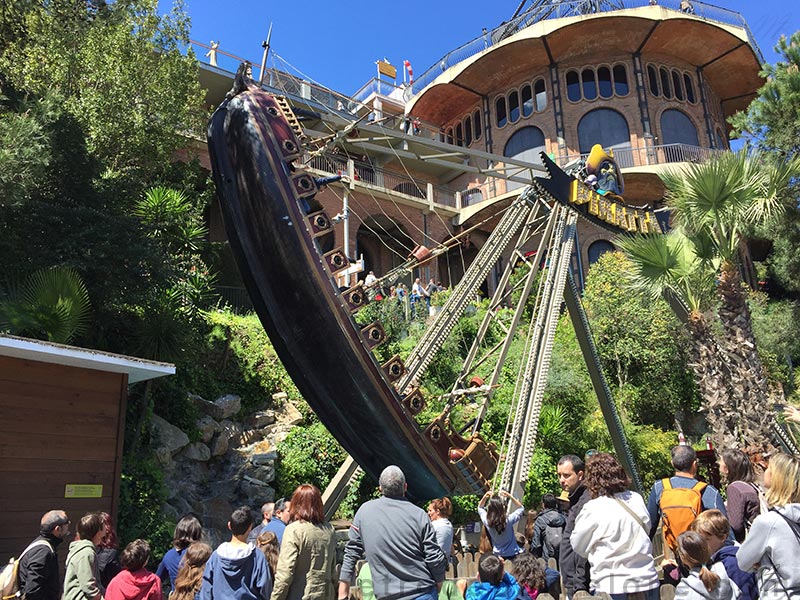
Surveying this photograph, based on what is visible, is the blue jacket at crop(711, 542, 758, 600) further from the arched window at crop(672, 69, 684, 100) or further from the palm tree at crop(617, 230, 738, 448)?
the arched window at crop(672, 69, 684, 100)

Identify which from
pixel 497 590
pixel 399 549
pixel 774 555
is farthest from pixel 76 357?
pixel 774 555

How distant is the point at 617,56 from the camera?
27.0m

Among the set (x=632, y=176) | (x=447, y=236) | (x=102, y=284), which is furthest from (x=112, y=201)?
(x=632, y=176)

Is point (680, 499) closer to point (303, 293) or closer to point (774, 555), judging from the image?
point (774, 555)

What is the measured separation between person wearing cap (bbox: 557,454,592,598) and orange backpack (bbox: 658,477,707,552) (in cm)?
55

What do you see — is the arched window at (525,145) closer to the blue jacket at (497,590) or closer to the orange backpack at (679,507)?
the orange backpack at (679,507)

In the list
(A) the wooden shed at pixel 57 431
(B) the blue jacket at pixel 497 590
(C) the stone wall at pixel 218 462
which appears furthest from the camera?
(C) the stone wall at pixel 218 462

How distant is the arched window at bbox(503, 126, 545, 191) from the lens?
27.5 m

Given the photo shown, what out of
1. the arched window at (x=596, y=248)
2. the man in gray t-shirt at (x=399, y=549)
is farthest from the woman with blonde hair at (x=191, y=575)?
the arched window at (x=596, y=248)

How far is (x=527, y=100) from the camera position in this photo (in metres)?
28.3

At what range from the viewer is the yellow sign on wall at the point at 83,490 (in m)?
7.79

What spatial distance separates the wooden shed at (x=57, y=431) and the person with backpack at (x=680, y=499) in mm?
6320

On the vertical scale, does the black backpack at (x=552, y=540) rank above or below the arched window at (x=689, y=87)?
below

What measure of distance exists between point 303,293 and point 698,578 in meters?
5.09
